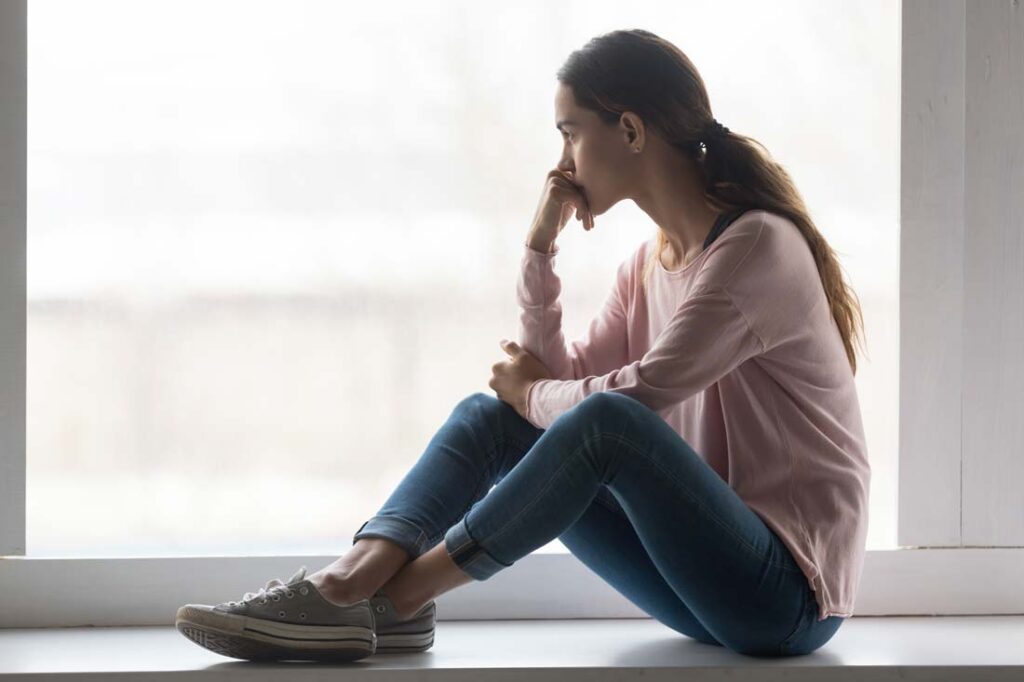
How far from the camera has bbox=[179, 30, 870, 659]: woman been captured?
1614mm

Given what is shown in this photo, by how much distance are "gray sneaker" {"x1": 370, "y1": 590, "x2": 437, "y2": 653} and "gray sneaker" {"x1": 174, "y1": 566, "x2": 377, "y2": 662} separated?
5 centimetres

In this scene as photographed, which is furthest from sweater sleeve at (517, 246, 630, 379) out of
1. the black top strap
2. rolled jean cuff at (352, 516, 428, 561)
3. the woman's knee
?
rolled jean cuff at (352, 516, 428, 561)

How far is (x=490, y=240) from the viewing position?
2.13 m

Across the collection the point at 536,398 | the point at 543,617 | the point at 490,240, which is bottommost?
the point at 543,617

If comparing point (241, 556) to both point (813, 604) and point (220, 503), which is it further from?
point (813, 604)

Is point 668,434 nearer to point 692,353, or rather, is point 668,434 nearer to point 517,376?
point 692,353

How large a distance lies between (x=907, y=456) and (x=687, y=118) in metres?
0.78

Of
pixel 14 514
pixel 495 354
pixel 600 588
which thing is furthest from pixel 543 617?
pixel 14 514

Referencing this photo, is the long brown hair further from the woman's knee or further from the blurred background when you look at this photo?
the woman's knee

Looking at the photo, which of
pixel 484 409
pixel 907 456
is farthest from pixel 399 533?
pixel 907 456

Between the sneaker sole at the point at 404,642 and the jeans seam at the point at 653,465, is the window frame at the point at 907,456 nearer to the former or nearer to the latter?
the sneaker sole at the point at 404,642

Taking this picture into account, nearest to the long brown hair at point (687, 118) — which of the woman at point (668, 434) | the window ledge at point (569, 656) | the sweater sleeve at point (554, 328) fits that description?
the woman at point (668, 434)

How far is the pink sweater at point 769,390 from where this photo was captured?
167 cm

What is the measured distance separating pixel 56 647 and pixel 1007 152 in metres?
1.82
